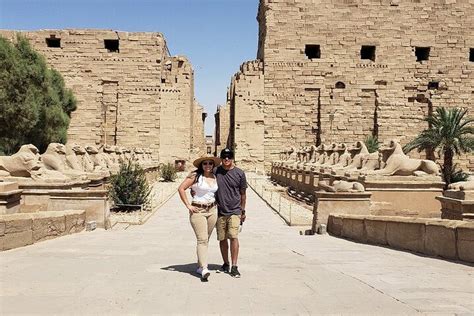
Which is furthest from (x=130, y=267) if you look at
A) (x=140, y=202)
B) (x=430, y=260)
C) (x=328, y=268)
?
(x=140, y=202)

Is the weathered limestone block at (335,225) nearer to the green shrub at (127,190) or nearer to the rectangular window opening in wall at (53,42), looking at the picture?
the green shrub at (127,190)

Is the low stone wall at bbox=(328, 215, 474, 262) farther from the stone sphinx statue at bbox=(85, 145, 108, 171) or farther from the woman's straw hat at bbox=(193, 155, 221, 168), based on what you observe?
the stone sphinx statue at bbox=(85, 145, 108, 171)

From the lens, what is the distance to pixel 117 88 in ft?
95.1

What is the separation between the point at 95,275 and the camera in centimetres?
422

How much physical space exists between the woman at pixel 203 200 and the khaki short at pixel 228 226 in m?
0.10

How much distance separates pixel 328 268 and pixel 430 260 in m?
1.30

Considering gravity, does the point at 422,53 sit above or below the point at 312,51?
above

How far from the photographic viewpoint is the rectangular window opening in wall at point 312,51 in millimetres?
28297

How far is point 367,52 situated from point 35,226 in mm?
26424

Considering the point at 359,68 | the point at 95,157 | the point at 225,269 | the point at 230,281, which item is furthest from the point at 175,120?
the point at 230,281

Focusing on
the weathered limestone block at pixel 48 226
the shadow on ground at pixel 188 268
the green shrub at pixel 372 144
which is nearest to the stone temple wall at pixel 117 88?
the green shrub at pixel 372 144

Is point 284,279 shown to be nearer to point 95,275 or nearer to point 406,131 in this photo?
point 95,275

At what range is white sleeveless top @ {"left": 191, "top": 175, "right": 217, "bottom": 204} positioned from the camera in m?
4.58

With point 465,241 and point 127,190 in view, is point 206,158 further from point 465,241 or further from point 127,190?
point 127,190
